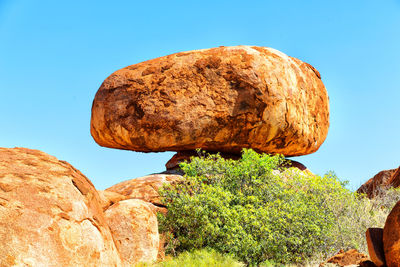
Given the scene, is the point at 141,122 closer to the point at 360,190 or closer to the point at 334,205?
the point at 334,205

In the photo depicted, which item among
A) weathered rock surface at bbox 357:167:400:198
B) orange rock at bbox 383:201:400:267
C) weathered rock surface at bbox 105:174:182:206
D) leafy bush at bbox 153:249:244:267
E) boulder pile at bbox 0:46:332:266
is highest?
boulder pile at bbox 0:46:332:266

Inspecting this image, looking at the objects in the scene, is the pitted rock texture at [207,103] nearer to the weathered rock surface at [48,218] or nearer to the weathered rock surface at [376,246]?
the weathered rock surface at [376,246]

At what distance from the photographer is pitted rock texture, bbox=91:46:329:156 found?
12.4 m

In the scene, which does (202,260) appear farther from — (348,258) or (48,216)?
(48,216)

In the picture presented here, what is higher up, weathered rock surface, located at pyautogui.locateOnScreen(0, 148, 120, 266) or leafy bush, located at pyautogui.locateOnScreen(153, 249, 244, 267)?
weathered rock surface, located at pyautogui.locateOnScreen(0, 148, 120, 266)

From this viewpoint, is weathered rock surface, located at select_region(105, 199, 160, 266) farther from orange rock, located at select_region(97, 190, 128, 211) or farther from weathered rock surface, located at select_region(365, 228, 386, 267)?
weathered rock surface, located at select_region(365, 228, 386, 267)

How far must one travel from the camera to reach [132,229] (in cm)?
632

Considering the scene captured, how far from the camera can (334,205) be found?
10.1m

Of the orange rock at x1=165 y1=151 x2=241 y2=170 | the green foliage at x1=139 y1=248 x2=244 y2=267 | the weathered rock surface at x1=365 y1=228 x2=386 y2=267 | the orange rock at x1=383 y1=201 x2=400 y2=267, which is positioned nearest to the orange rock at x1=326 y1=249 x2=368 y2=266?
the weathered rock surface at x1=365 y1=228 x2=386 y2=267

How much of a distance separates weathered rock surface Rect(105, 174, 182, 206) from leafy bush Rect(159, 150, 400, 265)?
416mm

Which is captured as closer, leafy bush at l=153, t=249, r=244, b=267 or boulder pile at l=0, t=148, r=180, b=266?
boulder pile at l=0, t=148, r=180, b=266

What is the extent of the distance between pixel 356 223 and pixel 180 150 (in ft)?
18.8

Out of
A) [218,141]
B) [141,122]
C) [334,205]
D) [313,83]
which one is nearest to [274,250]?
[334,205]

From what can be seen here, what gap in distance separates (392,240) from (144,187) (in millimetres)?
6020
